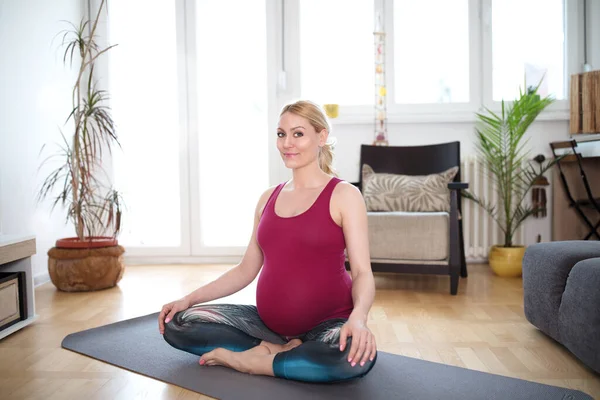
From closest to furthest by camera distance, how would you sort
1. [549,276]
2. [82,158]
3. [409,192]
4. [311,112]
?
[311,112] → [549,276] → [82,158] → [409,192]

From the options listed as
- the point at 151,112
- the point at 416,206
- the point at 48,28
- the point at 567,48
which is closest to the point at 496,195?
the point at 416,206

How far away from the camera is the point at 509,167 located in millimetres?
3666

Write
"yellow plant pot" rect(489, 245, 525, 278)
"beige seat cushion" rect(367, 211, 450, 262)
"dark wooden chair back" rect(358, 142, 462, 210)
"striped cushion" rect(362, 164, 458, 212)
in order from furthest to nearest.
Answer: "dark wooden chair back" rect(358, 142, 462, 210) < "yellow plant pot" rect(489, 245, 525, 278) < "striped cushion" rect(362, 164, 458, 212) < "beige seat cushion" rect(367, 211, 450, 262)

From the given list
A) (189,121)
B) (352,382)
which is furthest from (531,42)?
(352,382)

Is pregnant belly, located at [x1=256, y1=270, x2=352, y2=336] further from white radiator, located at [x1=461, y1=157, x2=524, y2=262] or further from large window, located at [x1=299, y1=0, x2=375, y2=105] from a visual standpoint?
large window, located at [x1=299, y1=0, x2=375, y2=105]

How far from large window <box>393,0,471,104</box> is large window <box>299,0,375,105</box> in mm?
215

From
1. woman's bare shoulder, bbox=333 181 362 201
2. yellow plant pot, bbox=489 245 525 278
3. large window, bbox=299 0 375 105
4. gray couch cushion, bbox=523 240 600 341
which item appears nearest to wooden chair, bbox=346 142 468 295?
yellow plant pot, bbox=489 245 525 278

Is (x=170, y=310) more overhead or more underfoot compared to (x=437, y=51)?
more underfoot

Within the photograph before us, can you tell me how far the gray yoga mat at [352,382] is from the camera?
1.54 metres

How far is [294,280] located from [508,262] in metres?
2.29

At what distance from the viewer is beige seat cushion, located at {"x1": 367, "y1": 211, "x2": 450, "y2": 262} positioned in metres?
3.00

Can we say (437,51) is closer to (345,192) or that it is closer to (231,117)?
(231,117)

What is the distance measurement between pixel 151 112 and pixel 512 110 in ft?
8.32

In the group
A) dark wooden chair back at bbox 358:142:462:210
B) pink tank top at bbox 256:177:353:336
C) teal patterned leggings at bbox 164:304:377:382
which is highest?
dark wooden chair back at bbox 358:142:462:210
